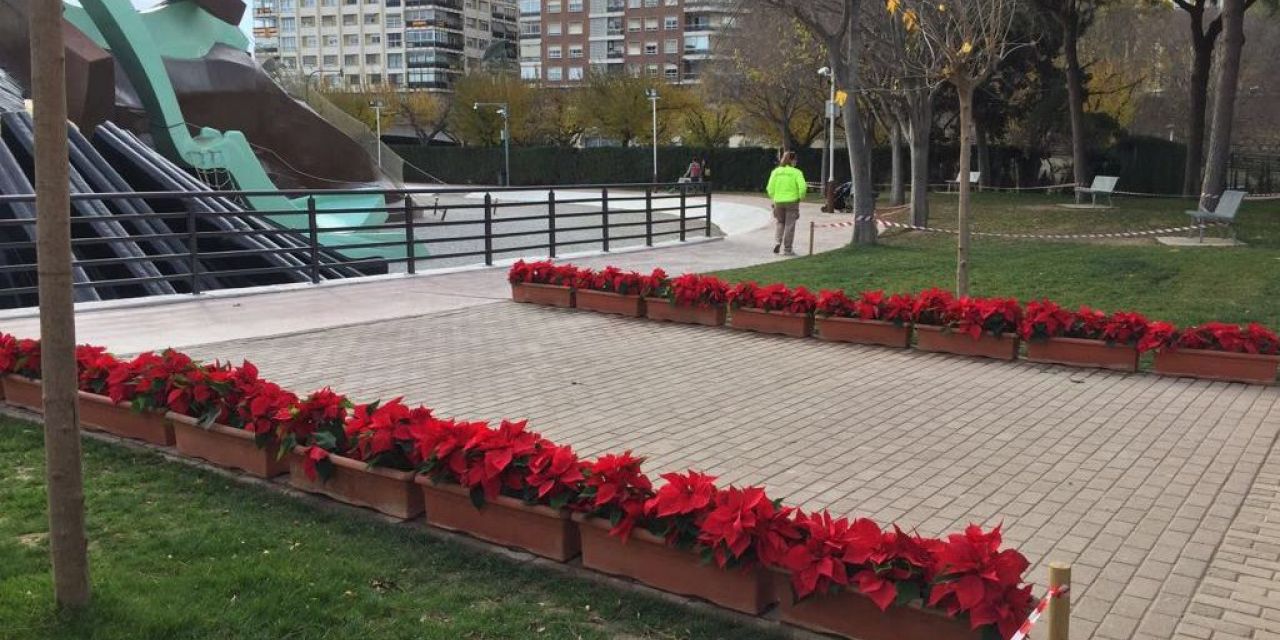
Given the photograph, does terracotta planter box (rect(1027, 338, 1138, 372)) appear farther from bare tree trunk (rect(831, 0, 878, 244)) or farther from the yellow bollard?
bare tree trunk (rect(831, 0, 878, 244))

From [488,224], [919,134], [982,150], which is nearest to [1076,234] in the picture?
[919,134]

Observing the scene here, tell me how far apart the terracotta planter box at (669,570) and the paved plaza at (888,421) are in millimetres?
1186

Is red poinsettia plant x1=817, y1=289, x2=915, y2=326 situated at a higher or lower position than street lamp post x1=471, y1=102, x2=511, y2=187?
lower

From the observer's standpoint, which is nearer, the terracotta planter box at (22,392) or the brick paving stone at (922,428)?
the brick paving stone at (922,428)

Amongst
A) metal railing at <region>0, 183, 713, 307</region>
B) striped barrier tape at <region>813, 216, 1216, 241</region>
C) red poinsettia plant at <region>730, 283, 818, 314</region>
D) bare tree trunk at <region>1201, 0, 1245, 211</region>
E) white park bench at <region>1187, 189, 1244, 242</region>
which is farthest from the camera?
bare tree trunk at <region>1201, 0, 1245, 211</region>

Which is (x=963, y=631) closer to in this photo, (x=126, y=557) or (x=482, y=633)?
(x=482, y=633)

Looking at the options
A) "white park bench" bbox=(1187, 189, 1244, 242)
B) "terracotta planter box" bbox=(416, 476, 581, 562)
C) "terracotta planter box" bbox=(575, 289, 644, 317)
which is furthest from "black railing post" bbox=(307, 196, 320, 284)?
"white park bench" bbox=(1187, 189, 1244, 242)

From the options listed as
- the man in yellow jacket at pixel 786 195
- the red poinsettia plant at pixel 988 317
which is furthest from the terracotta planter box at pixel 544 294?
the man in yellow jacket at pixel 786 195

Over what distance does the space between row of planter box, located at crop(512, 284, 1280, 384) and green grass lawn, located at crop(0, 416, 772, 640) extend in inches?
235

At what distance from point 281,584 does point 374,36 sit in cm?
13640

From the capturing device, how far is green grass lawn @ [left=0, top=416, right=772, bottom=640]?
3654 mm

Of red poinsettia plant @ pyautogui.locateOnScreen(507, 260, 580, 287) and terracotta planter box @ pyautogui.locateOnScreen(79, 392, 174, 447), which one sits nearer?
terracotta planter box @ pyautogui.locateOnScreen(79, 392, 174, 447)

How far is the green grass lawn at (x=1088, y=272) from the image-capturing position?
11.3 meters

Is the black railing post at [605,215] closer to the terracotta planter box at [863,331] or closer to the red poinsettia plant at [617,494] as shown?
the terracotta planter box at [863,331]
